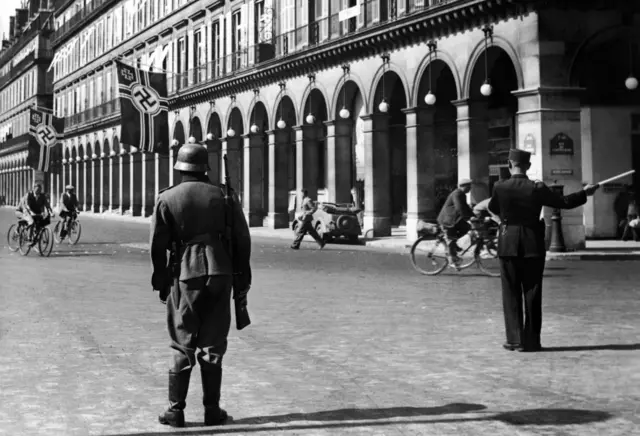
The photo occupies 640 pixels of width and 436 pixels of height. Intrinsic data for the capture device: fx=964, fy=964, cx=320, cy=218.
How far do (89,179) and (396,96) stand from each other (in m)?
40.5

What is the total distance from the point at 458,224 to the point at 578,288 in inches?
125

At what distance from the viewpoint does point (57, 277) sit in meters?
16.3

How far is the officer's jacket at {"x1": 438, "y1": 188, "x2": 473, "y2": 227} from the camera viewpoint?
16.4 m

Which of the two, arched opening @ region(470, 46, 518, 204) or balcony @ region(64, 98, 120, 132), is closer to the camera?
arched opening @ region(470, 46, 518, 204)

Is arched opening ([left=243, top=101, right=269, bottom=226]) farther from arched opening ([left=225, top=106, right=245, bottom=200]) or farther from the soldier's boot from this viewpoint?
the soldier's boot

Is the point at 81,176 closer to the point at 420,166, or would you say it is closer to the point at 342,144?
the point at 342,144

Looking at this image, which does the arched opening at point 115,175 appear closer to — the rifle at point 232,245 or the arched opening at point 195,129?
the arched opening at point 195,129

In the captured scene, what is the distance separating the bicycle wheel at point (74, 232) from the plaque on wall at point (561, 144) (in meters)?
13.2

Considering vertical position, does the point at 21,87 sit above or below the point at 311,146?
above

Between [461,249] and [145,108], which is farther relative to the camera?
[145,108]

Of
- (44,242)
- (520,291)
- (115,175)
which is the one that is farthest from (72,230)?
(115,175)

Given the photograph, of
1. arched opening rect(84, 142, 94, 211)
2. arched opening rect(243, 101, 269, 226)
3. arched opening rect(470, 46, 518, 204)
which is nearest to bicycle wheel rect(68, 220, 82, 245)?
arched opening rect(470, 46, 518, 204)

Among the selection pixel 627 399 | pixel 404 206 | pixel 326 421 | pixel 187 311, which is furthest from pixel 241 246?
pixel 404 206

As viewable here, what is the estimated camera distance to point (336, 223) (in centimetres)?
2750
